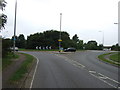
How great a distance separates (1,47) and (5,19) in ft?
9.78

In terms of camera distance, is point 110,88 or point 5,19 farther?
point 5,19

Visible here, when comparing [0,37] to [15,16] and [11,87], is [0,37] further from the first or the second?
[11,87]

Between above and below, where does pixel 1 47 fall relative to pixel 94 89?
above

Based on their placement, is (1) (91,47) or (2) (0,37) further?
(1) (91,47)

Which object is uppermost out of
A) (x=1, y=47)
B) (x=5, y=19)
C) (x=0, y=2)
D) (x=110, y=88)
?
(x=0, y=2)

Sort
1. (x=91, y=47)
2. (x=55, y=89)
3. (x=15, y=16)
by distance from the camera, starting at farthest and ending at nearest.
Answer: (x=91, y=47), (x=15, y=16), (x=55, y=89)

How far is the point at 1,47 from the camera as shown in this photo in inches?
731

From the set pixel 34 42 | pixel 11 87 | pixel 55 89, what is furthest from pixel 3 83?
pixel 34 42

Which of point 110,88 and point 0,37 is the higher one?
point 0,37

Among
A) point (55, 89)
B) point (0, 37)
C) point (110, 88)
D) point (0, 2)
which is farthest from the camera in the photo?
point (0, 37)

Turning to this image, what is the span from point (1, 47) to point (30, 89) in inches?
454

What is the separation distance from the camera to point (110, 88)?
8586 millimetres

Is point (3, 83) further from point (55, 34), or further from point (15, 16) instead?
point (55, 34)

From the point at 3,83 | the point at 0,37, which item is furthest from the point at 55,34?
the point at 3,83
